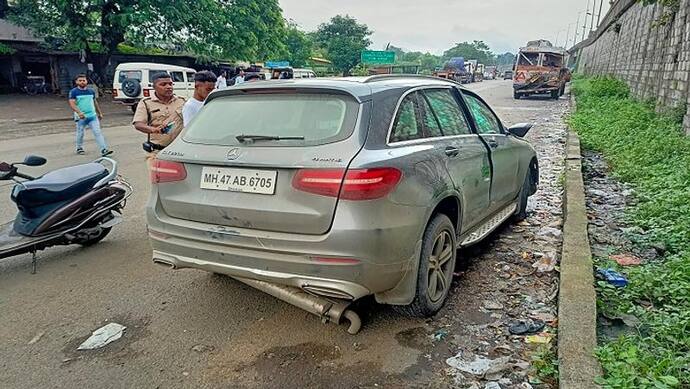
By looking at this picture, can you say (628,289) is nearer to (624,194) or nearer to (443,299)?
(443,299)

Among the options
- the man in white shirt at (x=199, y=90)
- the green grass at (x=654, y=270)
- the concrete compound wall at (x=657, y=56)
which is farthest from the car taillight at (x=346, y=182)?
the concrete compound wall at (x=657, y=56)

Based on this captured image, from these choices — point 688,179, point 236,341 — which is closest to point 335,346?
point 236,341

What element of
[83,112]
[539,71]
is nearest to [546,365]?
[83,112]

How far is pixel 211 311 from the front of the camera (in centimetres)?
344

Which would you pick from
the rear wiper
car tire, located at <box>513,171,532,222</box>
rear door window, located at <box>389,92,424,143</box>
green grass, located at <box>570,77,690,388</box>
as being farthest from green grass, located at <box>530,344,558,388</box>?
car tire, located at <box>513,171,532,222</box>

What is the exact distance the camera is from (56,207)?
4.19 metres

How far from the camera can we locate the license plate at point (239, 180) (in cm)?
278

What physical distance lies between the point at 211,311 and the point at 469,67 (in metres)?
53.4

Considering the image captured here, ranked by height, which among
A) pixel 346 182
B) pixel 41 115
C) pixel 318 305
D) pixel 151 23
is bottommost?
pixel 41 115

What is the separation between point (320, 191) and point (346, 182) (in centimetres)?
15

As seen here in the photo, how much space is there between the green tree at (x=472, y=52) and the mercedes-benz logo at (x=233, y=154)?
108766 millimetres

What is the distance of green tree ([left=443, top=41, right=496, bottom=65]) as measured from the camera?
106 m

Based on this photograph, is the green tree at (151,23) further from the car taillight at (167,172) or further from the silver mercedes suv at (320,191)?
the silver mercedes suv at (320,191)

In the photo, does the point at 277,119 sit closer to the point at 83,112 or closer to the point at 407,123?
the point at 407,123
